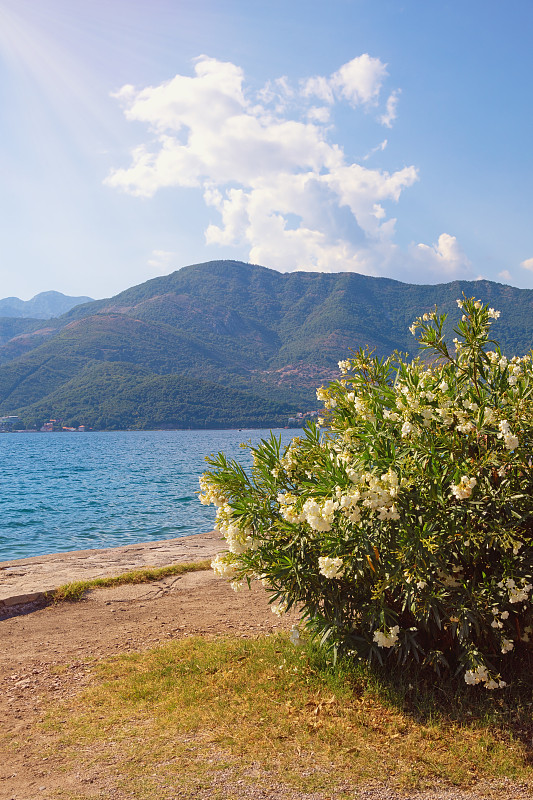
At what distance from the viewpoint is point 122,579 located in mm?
11156

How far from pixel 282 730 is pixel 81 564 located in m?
9.38

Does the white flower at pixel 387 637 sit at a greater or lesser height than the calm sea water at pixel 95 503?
greater

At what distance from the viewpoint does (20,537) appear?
2497 cm

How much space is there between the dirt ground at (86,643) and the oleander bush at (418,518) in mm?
1386

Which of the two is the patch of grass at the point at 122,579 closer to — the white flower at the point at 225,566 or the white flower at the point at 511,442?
the white flower at the point at 225,566

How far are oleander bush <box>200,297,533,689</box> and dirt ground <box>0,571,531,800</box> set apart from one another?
139cm

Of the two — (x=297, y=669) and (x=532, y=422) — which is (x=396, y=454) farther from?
(x=297, y=669)

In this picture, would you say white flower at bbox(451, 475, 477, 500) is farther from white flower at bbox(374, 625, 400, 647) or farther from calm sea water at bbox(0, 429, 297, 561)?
calm sea water at bbox(0, 429, 297, 561)

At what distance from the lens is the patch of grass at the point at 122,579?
1005cm

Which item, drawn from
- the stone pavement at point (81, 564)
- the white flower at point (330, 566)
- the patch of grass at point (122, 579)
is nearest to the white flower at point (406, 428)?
the white flower at point (330, 566)

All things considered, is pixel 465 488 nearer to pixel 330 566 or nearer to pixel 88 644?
pixel 330 566

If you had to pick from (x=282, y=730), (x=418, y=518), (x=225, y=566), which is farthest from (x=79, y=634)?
(x=418, y=518)

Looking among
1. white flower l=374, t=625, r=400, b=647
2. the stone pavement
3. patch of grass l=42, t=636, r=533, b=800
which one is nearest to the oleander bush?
white flower l=374, t=625, r=400, b=647

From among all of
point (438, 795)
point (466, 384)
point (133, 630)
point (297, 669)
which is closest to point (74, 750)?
point (297, 669)
